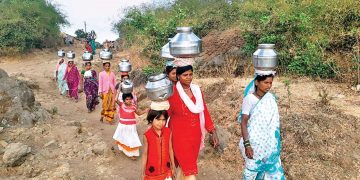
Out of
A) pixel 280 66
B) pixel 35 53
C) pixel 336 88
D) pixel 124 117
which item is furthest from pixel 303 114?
pixel 35 53

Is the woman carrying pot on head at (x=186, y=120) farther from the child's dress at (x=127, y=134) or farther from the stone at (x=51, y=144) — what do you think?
the stone at (x=51, y=144)

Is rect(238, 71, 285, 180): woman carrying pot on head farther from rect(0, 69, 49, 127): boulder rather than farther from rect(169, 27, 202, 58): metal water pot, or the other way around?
rect(0, 69, 49, 127): boulder

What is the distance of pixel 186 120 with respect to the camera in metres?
4.00

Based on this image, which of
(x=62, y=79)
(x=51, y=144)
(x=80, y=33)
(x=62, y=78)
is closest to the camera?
(x=51, y=144)

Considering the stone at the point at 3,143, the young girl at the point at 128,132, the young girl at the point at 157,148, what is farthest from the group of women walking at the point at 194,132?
the stone at the point at 3,143

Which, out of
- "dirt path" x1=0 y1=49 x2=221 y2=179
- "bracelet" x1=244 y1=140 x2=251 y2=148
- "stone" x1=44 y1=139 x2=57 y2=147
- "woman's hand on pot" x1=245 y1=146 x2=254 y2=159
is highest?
"bracelet" x1=244 y1=140 x2=251 y2=148

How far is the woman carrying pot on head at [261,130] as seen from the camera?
3648mm

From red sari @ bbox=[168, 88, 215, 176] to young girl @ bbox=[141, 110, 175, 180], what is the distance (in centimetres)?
12

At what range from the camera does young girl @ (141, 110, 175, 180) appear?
12.4 ft

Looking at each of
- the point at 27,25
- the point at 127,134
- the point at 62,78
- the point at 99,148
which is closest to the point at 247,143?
the point at 127,134

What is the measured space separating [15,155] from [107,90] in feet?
10.3

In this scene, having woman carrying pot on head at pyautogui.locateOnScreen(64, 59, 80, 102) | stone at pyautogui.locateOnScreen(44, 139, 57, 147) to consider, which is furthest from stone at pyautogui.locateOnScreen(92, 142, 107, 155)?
woman carrying pot on head at pyautogui.locateOnScreen(64, 59, 80, 102)

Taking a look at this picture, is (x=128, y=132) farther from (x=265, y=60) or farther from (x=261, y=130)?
(x=265, y=60)

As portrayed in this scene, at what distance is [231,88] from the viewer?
8.45m
